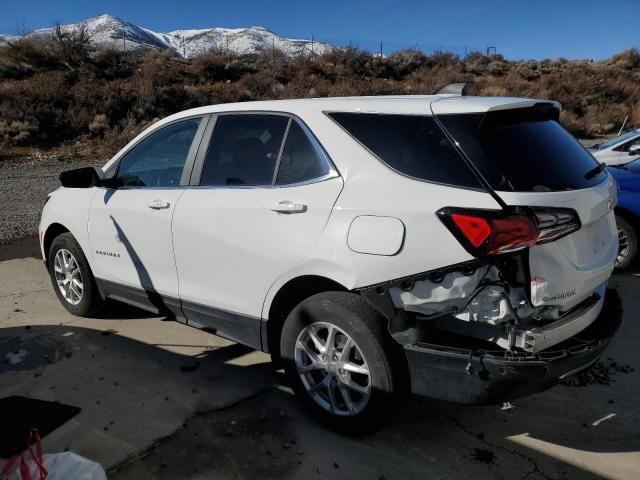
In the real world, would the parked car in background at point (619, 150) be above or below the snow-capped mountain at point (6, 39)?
below

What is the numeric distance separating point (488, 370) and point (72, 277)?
12.1 feet

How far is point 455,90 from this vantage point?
3.48 m

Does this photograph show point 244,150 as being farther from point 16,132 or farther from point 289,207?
point 16,132

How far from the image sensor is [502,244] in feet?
8.04

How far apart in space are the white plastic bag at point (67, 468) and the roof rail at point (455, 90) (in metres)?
2.76

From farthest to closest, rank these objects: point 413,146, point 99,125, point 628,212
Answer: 1. point 99,125
2. point 628,212
3. point 413,146

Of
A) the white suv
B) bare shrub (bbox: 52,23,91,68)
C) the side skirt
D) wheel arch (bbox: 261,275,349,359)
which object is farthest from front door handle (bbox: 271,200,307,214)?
bare shrub (bbox: 52,23,91,68)

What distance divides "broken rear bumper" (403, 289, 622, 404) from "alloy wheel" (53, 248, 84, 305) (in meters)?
3.23

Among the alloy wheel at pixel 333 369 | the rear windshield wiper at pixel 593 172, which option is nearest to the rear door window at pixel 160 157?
the alloy wheel at pixel 333 369

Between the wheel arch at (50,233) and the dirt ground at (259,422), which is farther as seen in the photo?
the wheel arch at (50,233)

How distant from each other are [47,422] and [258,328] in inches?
47.4

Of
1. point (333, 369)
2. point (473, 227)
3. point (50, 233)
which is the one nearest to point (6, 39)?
point (50, 233)

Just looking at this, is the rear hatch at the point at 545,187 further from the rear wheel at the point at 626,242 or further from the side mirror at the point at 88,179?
the rear wheel at the point at 626,242

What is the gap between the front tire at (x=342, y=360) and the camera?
2.76m
